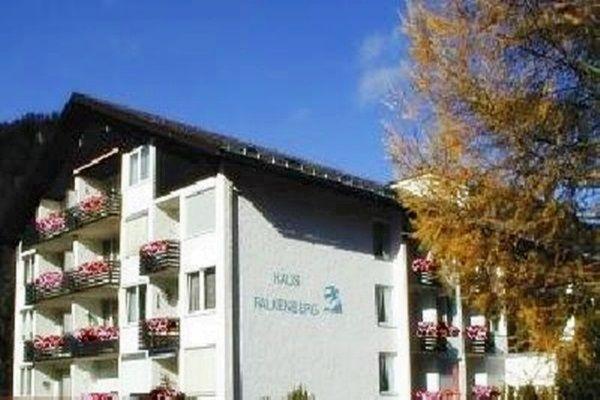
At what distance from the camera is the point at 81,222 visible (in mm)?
41312

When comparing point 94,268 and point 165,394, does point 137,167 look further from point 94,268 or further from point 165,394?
point 165,394

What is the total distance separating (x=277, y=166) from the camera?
109ft

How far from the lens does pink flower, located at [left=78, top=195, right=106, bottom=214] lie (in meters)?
40.3

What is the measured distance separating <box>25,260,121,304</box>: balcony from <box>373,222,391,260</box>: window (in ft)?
33.1

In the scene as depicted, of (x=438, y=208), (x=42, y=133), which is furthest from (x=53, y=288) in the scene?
(x=42, y=133)

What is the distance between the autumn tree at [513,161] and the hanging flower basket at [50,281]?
2754cm

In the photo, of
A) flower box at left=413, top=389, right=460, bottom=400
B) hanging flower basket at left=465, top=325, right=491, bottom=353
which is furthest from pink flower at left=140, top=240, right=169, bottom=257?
hanging flower basket at left=465, top=325, right=491, bottom=353

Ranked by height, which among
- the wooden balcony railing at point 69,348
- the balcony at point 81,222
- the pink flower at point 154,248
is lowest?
the wooden balcony railing at point 69,348

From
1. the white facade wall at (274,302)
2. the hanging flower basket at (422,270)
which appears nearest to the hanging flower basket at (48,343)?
the white facade wall at (274,302)

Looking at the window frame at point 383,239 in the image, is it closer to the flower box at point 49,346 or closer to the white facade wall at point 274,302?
the white facade wall at point 274,302

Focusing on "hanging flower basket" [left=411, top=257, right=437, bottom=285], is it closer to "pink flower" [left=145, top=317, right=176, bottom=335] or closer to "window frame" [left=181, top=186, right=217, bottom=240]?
"window frame" [left=181, top=186, right=217, bottom=240]

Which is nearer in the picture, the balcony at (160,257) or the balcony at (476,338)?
the balcony at (160,257)

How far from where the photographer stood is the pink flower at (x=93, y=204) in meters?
40.3

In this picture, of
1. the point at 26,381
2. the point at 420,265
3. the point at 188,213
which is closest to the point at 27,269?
the point at 26,381
